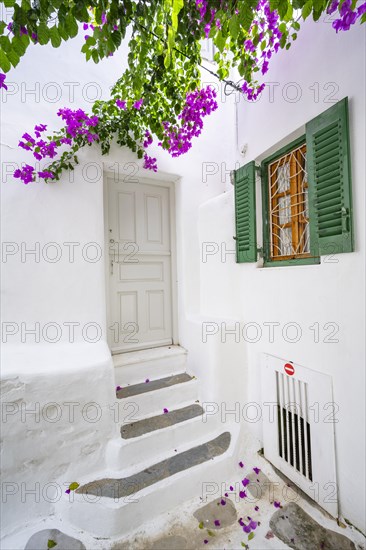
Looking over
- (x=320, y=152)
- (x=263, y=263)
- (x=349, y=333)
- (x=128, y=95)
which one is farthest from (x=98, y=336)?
(x=320, y=152)

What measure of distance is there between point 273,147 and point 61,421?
9.25 feet

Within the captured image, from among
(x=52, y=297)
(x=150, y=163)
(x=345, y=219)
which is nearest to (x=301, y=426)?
(x=345, y=219)

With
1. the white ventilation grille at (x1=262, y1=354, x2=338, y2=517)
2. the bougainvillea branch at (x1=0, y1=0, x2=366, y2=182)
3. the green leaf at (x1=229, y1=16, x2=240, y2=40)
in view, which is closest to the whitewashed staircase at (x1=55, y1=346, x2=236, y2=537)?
the white ventilation grille at (x1=262, y1=354, x2=338, y2=517)

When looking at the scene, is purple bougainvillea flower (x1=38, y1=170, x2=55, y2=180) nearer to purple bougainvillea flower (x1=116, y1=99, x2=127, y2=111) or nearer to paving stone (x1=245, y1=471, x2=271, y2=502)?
purple bougainvillea flower (x1=116, y1=99, x2=127, y2=111)

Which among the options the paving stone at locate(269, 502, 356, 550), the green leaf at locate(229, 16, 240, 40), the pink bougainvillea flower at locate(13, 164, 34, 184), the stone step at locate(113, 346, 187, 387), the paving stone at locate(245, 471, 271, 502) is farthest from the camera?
the stone step at locate(113, 346, 187, 387)

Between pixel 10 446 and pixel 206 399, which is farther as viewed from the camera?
pixel 206 399

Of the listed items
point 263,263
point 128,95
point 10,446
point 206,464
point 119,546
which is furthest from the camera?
point 263,263

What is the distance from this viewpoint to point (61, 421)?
6.36 ft

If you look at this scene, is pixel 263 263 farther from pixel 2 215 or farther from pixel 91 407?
pixel 2 215

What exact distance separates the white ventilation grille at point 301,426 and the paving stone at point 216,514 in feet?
1.88

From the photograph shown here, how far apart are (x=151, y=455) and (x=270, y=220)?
2288 mm

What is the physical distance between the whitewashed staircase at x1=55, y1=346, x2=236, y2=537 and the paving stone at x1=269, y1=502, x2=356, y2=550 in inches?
18.8

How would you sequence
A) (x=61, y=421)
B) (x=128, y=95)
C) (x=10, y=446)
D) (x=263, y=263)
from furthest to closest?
1. (x=263, y=263)
2. (x=128, y=95)
3. (x=61, y=421)
4. (x=10, y=446)

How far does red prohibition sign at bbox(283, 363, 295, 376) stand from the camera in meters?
2.09
